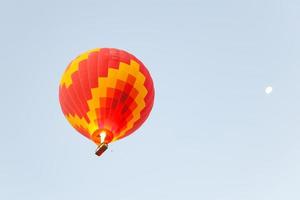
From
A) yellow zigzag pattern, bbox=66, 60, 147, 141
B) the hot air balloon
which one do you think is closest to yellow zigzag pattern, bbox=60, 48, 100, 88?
the hot air balloon

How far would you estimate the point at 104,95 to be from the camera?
2289 centimetres

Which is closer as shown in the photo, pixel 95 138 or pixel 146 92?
pixel 95 138

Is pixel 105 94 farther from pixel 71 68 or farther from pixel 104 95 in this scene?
pixel 71 68

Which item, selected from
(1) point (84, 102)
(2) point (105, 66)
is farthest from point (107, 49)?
(1) point (84, 102)

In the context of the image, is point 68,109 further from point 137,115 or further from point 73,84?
point 137,115

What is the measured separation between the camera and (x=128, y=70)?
2381 cm

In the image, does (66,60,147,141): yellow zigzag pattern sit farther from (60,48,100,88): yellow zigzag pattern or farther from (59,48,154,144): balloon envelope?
(60,48,100,88): yellow zigzag pattern

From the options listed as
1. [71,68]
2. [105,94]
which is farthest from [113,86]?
[71,68]

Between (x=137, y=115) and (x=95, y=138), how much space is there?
2469 mm

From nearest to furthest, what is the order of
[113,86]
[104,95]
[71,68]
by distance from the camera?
[104,95], [113,86], [71,68]

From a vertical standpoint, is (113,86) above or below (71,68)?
below

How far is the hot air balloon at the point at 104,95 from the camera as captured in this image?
2280 cm

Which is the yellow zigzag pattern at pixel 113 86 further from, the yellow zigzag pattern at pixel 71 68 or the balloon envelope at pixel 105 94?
the yellow zigzag pattern at pixel 71 68

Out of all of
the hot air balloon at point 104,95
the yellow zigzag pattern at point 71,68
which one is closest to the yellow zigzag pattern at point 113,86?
the hot air balloon at point 104,95
